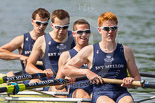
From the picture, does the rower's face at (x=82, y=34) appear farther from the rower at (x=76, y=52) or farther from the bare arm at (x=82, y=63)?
the bare arm at (x=82, y=63)

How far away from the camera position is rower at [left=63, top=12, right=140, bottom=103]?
27.5 ft

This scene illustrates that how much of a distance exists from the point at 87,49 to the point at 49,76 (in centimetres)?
205

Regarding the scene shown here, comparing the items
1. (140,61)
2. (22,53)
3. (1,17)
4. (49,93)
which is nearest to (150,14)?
(1,17)

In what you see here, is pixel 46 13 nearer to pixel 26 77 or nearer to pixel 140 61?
pixel 26 77

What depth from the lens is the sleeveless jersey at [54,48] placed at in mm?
10789

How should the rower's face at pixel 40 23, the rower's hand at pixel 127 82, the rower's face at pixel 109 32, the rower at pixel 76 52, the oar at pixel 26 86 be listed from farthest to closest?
the rower's face at pixel 40 23 → the rower at pixel 76 52 → the oar at pixel 26 86 → the rower's face at pixel 109 32 → the rower's hand at pixel 127 82

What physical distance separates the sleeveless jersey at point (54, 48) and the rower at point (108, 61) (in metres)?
2.24

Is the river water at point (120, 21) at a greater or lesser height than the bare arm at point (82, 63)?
greater

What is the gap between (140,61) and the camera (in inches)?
685

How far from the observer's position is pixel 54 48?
1084 cm

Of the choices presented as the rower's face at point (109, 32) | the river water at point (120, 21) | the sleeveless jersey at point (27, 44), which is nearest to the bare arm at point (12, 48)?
the sleeveless jersey at point (27, 44)

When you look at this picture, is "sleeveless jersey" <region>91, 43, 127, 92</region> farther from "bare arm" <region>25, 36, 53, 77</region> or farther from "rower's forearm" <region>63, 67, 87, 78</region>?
"bare arm" <region>25, 36, 53, 77</region>

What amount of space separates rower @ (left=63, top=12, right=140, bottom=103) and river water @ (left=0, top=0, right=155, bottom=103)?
618 millimetres

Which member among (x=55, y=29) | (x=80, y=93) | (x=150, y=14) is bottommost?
(x=80, y=93)
